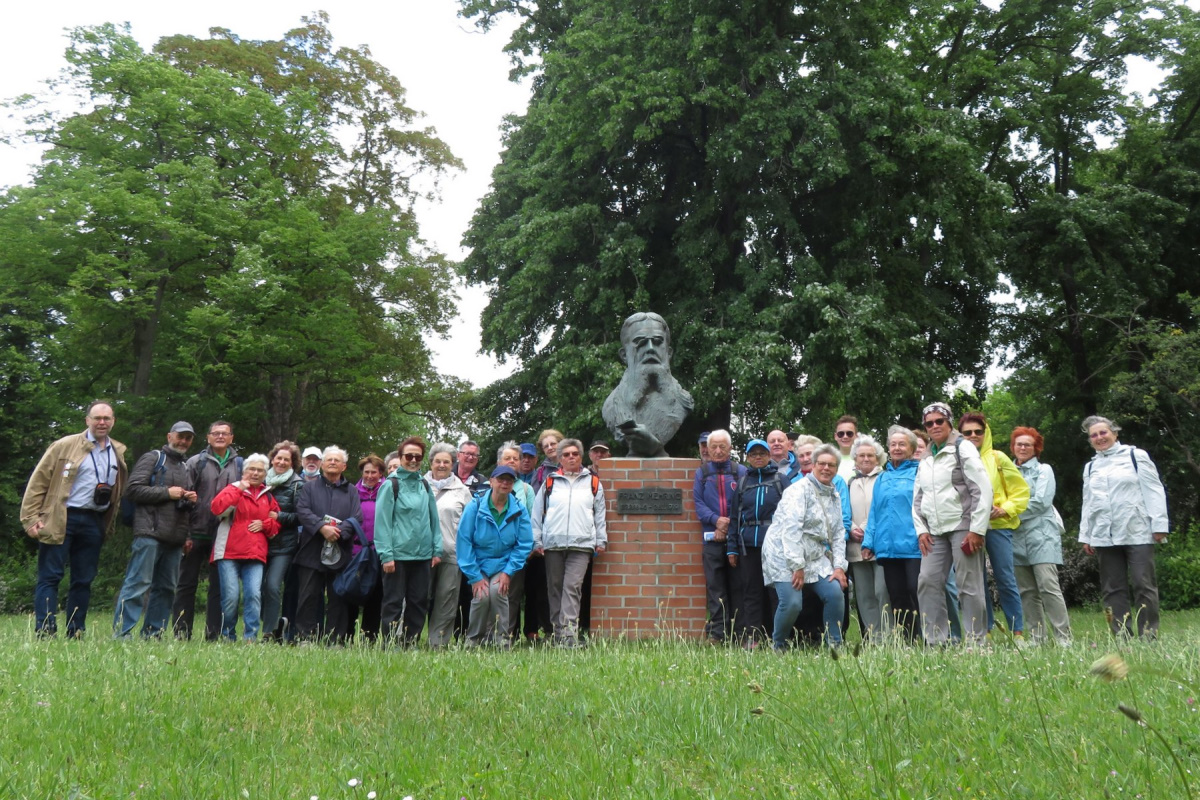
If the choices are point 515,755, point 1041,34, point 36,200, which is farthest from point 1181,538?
point 36,200

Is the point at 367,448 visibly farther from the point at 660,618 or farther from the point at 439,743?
the point at 439,743

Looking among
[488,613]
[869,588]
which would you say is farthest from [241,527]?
[869,588]

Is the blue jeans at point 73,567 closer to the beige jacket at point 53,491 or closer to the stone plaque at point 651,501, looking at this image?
the beige jacket at point 53,491

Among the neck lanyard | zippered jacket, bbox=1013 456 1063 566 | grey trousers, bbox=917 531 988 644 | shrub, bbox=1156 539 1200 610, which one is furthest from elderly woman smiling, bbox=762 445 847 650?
shrub, bbox=1156 539 1200 610

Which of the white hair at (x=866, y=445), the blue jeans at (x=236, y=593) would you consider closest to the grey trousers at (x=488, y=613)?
the blue jeans at (x=236, y=593)

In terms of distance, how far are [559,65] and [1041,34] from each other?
11.4 meters

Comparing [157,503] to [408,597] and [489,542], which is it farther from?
[489,542]

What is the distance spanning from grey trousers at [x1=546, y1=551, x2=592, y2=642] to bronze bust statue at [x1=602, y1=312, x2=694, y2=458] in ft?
4.93

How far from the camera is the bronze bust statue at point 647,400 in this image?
10.1m

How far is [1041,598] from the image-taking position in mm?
8438

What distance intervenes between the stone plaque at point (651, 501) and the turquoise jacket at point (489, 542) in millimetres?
1307

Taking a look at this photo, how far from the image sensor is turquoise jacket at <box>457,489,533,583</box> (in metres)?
8.55

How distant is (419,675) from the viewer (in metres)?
5.84

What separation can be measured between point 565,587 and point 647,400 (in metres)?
2.30
